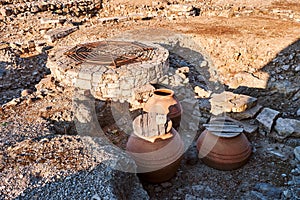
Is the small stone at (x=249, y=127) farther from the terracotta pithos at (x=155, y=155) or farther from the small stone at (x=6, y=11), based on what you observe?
the small stone at (x=6, y=11)

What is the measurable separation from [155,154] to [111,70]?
93.0 inches

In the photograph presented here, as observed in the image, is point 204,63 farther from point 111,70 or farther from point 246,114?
point 111,70

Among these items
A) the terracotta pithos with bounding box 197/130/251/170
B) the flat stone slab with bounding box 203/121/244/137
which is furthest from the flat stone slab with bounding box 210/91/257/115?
the terracotta pithos with bounding box 197/130/251/170

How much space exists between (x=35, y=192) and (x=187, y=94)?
3807mm

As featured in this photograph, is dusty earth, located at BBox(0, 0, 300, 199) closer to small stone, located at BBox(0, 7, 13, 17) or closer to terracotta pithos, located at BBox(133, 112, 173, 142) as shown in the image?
small stone, located at BBox(0, 7, 13, 17)

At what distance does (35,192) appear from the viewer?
286cm

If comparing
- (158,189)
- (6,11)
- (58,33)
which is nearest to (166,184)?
(158,189)

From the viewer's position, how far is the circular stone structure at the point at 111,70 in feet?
17.1

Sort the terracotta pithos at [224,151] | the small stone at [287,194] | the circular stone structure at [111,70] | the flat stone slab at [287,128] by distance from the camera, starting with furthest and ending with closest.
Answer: the circular stone structure at [111,70] → the flat stone slab at [287,128] → the terracotta pithos at [224,151] → the small stone at [287,194]

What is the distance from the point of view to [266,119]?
476 cm

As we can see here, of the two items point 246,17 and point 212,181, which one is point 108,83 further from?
point 246,17

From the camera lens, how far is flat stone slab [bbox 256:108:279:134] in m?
4.67

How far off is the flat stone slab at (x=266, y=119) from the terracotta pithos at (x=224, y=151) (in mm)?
824

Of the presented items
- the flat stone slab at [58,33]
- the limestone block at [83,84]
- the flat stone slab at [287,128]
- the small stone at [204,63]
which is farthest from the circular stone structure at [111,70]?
the flat stone slab at [287,128]
